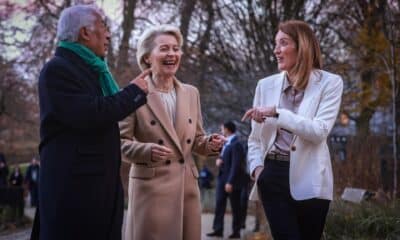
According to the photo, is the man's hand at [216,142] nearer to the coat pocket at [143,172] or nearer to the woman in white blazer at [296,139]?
the woman in white blazer at [296,139]

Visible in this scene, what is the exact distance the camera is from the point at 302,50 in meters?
3.96

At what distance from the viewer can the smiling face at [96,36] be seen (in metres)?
3.53

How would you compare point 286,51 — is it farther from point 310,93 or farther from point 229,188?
point 229,188

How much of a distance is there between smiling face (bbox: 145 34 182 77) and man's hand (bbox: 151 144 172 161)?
0.62 metres

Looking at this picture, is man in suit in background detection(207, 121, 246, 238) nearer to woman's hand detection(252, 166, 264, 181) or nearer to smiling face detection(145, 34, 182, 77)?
smiling face detection(145, 34, 182, 77)

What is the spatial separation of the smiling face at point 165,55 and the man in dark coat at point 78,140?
0.74 m

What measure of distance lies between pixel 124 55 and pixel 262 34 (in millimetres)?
6269

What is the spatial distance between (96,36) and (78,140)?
636 millimetres

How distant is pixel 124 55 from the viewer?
1747cm

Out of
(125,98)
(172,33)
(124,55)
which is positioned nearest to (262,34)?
(124,55)

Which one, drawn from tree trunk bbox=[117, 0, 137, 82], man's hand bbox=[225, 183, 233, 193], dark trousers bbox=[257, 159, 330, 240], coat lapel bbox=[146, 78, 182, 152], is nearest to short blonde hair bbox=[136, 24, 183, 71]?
coat lapel bbox=[146, 78, 182, 152]

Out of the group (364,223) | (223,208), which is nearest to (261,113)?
(364,223)

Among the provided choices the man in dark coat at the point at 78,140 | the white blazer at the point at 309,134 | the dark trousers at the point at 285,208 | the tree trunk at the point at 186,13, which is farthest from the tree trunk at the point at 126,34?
the man in dark coat at the point at 78,140

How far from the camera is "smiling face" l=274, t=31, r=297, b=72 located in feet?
13.1
